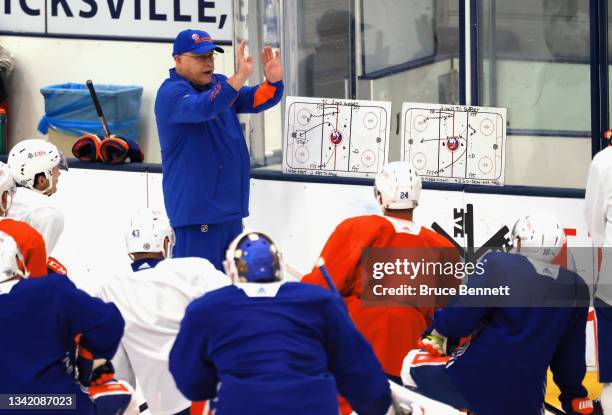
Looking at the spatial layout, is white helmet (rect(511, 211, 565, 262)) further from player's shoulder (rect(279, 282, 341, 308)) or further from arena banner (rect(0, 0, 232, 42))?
arena banner (rect(0, 0, 232, 42))

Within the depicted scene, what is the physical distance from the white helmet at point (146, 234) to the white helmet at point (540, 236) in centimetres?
132

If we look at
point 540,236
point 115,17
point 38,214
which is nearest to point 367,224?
point 540,236

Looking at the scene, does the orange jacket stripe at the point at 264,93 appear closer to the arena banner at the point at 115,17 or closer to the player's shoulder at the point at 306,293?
the player's shoulder at the point at 306,293

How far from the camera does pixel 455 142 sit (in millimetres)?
7340

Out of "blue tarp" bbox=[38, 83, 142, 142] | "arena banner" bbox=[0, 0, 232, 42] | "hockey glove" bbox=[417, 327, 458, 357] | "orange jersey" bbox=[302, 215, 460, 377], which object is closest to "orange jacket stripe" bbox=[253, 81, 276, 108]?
"orange jersey" bbox=[302, 215, 460, 377]

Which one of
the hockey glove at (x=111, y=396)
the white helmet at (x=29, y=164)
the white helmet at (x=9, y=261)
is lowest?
the hockey glove at (x=111, y=396)

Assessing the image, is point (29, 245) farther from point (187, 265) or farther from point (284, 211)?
point (284, 211)

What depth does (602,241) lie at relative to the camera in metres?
→ 6.11

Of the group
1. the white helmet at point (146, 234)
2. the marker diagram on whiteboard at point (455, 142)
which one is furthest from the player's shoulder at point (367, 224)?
the marker diagram on whiteboard at point (455, 142)

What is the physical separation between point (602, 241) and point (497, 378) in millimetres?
1549

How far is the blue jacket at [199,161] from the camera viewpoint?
261 inches

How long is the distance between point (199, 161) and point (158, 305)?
6.13 ft

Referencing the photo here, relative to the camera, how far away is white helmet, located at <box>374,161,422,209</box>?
5273 millimetres

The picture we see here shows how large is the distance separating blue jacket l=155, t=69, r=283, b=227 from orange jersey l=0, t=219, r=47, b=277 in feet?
4.90
